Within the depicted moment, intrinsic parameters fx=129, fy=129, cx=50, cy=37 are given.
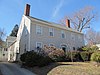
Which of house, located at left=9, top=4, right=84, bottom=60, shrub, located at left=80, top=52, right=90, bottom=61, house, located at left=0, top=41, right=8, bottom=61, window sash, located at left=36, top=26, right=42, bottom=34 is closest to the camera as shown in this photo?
shrub, located at left=80, top=52, right=90, bottom=61

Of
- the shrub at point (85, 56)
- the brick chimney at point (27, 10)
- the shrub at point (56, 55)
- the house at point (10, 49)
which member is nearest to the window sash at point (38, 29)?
the brick chimney at point (27, 10)

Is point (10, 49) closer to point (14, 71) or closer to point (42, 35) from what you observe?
point (42, 35)

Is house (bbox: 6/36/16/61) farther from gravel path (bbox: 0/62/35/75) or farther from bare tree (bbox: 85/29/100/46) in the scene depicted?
bare tree (bbox: 85/29/100/46)

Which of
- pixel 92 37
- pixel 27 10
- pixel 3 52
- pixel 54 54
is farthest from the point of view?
pixel 92 37

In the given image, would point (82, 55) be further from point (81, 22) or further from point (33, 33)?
point (81, 22)

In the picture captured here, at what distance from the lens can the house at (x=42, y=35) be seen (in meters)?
20.6

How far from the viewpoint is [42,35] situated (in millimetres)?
21766

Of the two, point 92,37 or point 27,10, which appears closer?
point 27,10

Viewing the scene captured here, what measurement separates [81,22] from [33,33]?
81.5 feet

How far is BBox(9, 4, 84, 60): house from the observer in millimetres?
20609

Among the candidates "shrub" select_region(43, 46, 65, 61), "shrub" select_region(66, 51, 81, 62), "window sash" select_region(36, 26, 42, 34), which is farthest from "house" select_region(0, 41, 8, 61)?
"shrub" select_region(66, 51, 81, 62)

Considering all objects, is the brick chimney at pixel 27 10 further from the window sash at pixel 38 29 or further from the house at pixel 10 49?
the house at pixel 10 49

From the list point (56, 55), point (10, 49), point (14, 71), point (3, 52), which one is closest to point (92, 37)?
point (10, 49)

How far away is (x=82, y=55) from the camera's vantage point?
20.3 meters
